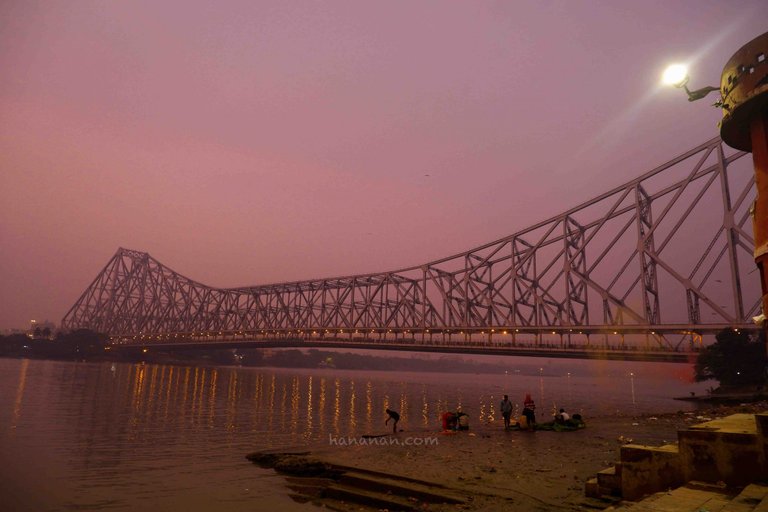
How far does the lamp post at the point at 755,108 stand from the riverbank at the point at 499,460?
550 cm

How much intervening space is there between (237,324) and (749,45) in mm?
146353

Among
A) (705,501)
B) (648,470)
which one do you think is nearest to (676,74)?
(705,501)

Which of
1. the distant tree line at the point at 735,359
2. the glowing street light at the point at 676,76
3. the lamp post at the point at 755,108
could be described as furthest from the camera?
the distant tree line at the point at 735,359

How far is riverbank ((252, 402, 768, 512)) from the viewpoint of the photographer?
393 inches

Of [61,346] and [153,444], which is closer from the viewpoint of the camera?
[153,444]

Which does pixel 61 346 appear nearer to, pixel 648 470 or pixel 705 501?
pixel 648 470

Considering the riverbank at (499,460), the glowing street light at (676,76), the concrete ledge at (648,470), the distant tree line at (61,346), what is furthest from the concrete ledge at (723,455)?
the distant tree line at (61,346)

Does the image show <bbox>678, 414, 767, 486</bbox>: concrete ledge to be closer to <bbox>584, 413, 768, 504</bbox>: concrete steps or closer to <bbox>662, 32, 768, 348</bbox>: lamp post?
<bbox>584, 413, 768, 504</bbox>: concrete steps

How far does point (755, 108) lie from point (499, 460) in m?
10.5

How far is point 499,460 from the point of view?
44.9 ft

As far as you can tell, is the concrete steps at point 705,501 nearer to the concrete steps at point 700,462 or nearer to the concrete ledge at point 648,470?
the concrete steps at point 700,462

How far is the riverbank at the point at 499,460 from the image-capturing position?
9.98 metres

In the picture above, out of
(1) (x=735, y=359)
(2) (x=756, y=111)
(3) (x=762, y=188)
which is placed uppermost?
(2) (x=756, y=111)

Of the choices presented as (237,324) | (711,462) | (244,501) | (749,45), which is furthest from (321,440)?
(237,324)
